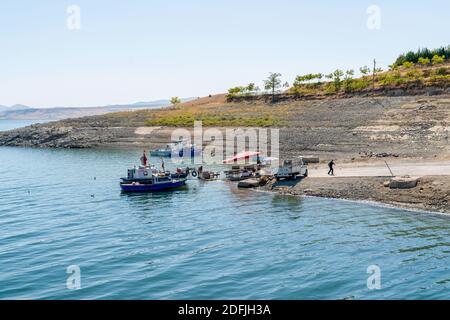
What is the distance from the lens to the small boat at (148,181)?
54.3 metres

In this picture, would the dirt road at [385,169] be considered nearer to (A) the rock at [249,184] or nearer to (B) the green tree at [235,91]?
(A) the rock at [249,184]

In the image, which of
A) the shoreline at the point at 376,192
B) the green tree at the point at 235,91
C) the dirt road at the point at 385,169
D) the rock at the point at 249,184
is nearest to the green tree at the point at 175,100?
the green tree at the point at 235,91

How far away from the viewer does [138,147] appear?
327 feet

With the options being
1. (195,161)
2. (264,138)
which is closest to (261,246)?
(195,161)

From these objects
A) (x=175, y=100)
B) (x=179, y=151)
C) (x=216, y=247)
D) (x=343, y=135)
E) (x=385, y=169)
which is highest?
(x=175, y=100)

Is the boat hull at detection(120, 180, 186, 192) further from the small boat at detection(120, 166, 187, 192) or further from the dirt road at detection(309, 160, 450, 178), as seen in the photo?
the dirt road at detection(309, 160, 450, 178)

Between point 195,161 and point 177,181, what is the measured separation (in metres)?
22.5

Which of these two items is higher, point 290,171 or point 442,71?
point 442,71

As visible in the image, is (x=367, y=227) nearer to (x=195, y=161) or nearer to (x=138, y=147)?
(x=195, y=161)

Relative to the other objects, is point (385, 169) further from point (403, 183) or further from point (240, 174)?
point (240, 174)

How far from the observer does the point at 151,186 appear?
180 ft

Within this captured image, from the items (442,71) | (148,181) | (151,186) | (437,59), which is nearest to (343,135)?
(148,181)

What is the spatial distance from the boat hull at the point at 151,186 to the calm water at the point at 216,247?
242cm

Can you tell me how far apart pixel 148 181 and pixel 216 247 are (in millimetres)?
24861
